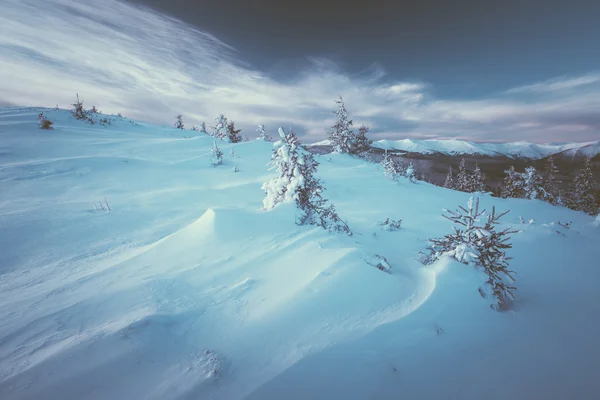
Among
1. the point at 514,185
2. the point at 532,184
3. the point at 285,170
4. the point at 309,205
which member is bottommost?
the point at 514,185

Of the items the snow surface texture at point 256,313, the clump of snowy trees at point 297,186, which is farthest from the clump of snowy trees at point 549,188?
the clump of snowy trees at point 297,186

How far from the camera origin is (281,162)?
5.79m

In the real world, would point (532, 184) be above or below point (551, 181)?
below

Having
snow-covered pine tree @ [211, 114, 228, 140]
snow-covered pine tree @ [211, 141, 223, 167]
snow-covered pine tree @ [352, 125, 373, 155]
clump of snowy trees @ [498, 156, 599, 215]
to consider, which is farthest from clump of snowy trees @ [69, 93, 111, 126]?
clump of snowy trees @ [498, 156, 599, 215]

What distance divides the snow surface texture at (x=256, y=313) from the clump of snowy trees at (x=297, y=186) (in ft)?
1.48

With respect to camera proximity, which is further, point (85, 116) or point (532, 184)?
point (532, 184)

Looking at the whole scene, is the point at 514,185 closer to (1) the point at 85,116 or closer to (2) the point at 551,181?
(2) the point at 551,181

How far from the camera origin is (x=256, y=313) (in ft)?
8.82

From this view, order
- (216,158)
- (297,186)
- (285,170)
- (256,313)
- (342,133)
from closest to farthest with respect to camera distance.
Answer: (256,313)
(297,186)
(285,170)
(216,158)
(342,133)

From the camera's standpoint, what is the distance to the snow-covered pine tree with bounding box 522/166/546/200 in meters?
25.0

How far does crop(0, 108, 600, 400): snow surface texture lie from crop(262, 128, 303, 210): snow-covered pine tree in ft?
1.74

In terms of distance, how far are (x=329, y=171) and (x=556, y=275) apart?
10.1 meters

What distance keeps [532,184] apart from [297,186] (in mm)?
32664

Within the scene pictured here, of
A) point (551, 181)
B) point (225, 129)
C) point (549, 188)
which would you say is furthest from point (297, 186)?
point (551, 181)
